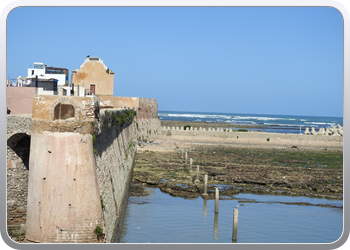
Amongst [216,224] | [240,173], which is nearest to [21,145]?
[216,224]

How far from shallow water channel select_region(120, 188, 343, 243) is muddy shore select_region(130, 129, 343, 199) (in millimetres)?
1600

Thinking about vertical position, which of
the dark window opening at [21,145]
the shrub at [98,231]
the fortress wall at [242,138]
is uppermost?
the dark window opening at [21,145]

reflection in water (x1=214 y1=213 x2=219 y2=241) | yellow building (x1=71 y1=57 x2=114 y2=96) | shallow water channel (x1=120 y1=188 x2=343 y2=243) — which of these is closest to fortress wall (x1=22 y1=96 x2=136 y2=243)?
shallow water channel (x1=120 y1=188 x2=343 y2=243)

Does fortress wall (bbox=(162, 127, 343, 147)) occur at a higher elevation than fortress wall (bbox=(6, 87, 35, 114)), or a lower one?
lower

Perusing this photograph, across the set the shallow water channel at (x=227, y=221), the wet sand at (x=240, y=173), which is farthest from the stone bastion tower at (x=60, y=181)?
the wet sand at (x=240, y=173)

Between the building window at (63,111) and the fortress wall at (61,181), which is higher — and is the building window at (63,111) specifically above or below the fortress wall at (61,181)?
above

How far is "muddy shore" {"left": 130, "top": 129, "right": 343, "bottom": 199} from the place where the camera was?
2479cm

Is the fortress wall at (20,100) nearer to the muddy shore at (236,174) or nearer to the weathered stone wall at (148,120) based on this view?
the muddy shore at (236,174)

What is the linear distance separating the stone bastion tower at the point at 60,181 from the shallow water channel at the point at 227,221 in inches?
169

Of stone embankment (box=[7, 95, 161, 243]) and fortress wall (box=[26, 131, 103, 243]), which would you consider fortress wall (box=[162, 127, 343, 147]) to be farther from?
fortress wall (box=[26, 131, 103, 243])

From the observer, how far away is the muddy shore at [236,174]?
81.3 ft

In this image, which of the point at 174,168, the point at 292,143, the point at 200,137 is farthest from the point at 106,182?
the point at 292,143

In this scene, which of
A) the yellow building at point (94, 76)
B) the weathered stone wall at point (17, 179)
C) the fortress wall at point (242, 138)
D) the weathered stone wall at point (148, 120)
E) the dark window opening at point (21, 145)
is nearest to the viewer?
the dark window opening at point (21, 145)

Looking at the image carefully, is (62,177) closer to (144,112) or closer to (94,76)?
(94,76)
